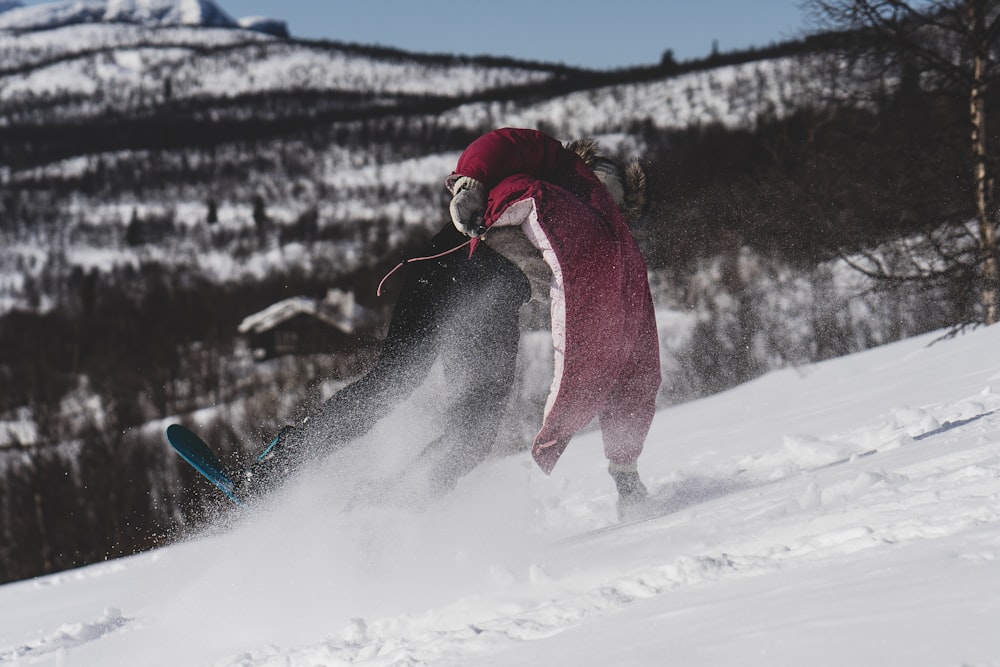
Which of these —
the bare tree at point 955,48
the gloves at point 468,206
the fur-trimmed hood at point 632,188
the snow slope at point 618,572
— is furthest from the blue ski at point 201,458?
the bare tree at point 955,48

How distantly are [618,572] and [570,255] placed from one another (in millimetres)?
1170

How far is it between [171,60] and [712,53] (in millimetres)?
125303

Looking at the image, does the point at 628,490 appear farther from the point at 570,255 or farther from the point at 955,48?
the point at 955,48

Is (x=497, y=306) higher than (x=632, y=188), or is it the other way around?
(x=632, y=188)

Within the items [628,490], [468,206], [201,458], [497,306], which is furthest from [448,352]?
[201,458]

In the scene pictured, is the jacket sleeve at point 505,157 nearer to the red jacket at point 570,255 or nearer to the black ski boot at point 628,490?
the red jacket at point 570,255

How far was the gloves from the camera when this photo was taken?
9.53 ft

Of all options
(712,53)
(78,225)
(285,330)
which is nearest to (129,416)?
(285,330)

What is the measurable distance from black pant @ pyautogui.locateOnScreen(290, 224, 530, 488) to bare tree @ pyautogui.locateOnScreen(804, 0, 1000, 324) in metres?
6.76

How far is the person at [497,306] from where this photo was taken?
2.96m

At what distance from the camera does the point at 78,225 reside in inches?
4892

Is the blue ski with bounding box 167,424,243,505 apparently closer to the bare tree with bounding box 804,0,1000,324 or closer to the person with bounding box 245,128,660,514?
the person with bounding box 245,128,660,514

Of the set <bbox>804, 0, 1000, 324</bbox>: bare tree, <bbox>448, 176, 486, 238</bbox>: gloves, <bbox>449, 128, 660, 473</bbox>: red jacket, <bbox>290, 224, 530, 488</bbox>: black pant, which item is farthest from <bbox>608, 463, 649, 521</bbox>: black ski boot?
<bbox>804, 0, 1000, 324</bbox>: bare tree

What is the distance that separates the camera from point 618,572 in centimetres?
221
